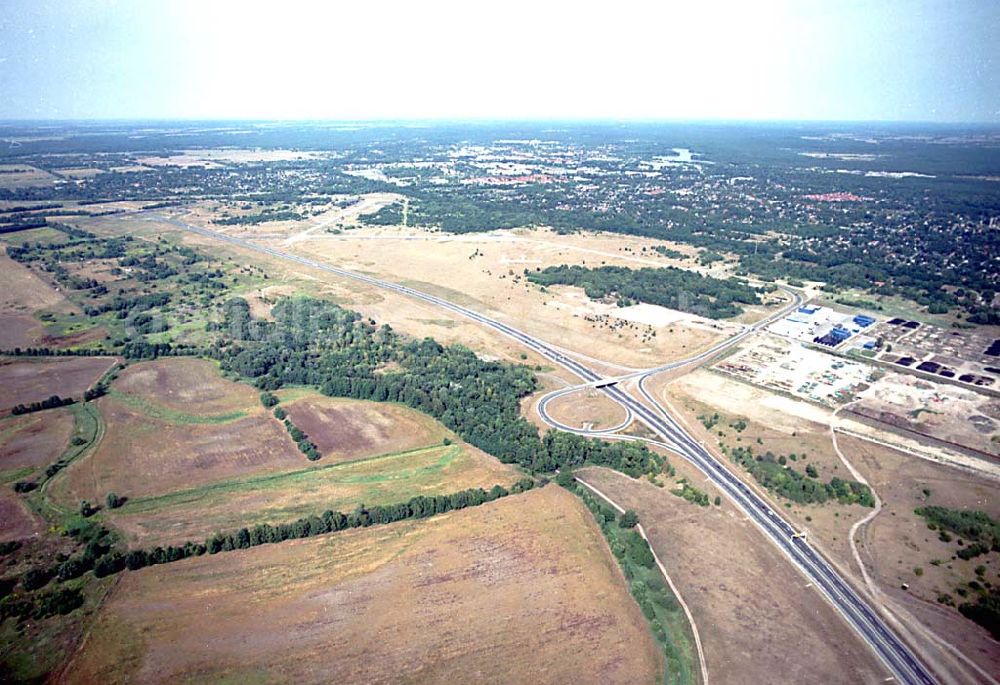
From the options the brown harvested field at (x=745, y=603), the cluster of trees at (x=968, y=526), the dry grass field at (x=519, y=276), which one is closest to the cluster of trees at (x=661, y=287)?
the dry grass field at (x=519, y=276)

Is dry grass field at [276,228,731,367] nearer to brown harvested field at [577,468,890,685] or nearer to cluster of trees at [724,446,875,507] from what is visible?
cluster of trees at [724,446,875,507]

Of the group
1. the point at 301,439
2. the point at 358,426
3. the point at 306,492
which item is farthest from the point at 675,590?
the point at 301,439

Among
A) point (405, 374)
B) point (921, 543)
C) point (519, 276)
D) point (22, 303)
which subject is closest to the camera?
point (921, 543)

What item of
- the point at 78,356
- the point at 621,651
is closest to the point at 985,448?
the point at 621,651

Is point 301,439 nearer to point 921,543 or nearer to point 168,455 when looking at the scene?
point 168,455

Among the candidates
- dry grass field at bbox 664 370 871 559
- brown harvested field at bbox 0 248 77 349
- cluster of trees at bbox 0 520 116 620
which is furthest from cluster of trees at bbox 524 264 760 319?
cluster of trees at bbox 0 520 116 620

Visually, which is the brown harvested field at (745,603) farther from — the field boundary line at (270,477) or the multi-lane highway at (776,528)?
the field boundary line at (270,477)
